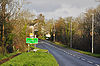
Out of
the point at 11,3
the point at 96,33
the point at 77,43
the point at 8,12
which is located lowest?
the point at 77,43

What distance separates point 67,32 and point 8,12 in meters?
37.6

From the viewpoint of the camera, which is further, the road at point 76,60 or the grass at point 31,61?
the road at point 76,60

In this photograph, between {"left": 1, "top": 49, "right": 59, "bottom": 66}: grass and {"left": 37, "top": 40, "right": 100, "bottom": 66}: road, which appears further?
{"left": 37, "top": 40, "right": 100, "bottom": 66}: road

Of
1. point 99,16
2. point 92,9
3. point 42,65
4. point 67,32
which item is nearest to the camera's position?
point 42,65

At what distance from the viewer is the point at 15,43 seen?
→ 26.4m

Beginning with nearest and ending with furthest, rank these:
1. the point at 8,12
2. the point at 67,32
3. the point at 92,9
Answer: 1. the point at 8,12
2. the point at 92,9
3. the point at 67,32

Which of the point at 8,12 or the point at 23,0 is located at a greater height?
the point at 23,0

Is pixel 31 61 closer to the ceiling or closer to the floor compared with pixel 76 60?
closer to the ceiling

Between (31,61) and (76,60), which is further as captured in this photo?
(76,60)

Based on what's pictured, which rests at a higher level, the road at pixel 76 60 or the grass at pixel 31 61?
the grass at pixel 31 61

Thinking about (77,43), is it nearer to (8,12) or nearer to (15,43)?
(15,43)

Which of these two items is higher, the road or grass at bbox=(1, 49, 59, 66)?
grass at bbox=(1, 49, 59, 66)

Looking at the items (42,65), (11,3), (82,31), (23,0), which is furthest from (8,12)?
(82,31)

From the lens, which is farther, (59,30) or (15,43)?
(59,30)
